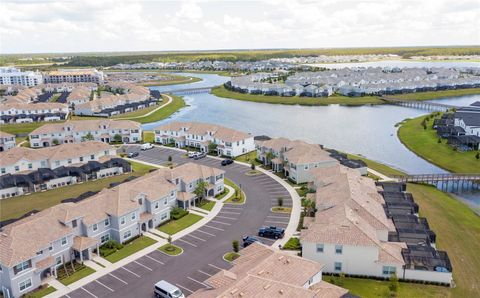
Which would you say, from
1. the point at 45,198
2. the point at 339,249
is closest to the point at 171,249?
the point at 339,249

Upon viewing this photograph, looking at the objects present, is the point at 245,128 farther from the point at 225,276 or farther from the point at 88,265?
the point at 225,276

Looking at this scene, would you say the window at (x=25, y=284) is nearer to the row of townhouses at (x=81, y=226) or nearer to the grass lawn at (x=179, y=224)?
the row of townhouses at (x=81, y=226)

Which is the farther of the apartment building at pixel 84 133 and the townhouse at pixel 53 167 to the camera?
the apartment building at pixel 84 133

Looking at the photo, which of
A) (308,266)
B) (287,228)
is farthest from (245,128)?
(308,266)

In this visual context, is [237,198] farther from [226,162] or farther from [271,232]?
[226,162]

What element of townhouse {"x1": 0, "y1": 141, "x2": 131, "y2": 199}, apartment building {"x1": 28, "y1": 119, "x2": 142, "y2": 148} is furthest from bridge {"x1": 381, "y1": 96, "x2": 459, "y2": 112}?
townhouse {"x1": 0, "y1": 141, "x2": 131, "y2": 199}

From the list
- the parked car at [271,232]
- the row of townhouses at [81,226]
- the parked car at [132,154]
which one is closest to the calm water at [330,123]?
the parked car at [271,232]
